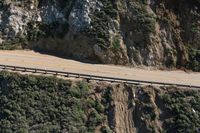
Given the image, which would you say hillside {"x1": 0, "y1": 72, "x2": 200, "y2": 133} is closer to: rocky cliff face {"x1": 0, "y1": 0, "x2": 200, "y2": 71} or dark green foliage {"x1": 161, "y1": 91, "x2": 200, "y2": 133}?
dark green foliage {"x1": 161, "y1": 91, "x2": 200, "y2": 133}

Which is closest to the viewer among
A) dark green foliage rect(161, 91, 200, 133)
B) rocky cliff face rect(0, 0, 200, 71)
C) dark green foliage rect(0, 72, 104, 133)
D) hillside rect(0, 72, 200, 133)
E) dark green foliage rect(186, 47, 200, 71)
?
dark green foliage rect(0, 72, 104, 133)

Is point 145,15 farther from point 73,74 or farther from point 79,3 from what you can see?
point 73,74

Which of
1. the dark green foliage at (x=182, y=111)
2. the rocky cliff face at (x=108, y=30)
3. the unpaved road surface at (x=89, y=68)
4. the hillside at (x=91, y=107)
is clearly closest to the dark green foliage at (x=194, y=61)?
the rocky cliff face at (x=108, y=30)

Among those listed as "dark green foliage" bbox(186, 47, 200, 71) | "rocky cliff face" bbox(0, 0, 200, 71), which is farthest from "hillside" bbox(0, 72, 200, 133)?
"rocky cliff face" bbox(0, 0, 200, 71)

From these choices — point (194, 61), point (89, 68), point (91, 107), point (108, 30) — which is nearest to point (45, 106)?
point (91, 107)

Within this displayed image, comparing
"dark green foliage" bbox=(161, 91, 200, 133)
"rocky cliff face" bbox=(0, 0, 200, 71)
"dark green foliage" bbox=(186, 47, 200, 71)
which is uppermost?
"rocky cliff face" bbox=(0, 0, 200, 71)

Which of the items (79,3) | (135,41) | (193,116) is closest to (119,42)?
(135,41)

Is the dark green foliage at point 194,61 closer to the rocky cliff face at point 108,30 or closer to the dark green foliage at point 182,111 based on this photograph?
the rocky cliff face at point 108,30
